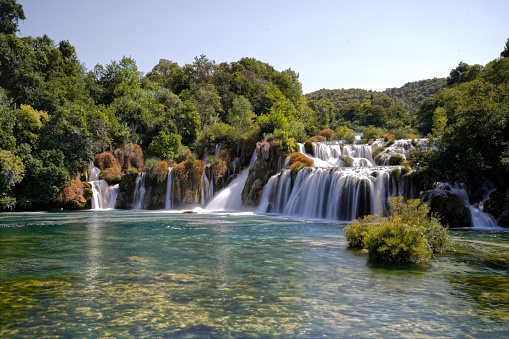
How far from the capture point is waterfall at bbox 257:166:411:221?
25.4m

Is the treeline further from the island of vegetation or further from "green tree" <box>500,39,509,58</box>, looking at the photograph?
the island of vegetation

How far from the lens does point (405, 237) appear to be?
11.4 metres

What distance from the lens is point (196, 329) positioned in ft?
20.0

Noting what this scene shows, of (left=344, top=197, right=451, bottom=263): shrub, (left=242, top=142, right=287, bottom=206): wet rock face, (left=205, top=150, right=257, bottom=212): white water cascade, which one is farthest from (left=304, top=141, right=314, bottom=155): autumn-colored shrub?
(left=344, top=197, right=451, bottom=263): shrub

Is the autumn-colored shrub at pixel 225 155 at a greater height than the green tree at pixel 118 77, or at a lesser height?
lesser

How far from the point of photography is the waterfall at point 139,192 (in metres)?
40.8

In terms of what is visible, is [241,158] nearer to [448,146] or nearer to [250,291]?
[448,146]

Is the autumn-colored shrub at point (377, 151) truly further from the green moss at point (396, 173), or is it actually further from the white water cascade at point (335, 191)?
the green moss at point (396, 173)

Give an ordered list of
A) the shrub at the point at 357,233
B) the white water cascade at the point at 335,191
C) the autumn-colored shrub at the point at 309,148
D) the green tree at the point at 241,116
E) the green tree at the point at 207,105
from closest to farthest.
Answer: the shrub at the point at 357,233 < the white water cascade at the point at 335,191 < the autumn-colored shrub at the point at 309,148 < the green tree at the point at 241,116 < the green tree at the point at 207,105

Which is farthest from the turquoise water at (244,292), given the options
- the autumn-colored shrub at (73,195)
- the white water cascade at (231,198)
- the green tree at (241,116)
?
the green tree at (241,116)

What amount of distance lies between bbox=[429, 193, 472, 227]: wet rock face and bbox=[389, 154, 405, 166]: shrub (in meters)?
8.47

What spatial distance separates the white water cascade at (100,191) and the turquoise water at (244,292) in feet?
83.5

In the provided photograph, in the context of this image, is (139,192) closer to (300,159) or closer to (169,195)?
(169,195)

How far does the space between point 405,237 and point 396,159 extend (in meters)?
21.8
